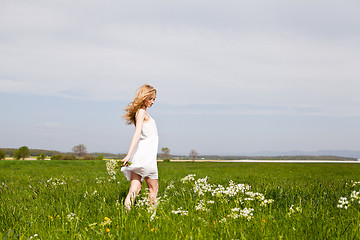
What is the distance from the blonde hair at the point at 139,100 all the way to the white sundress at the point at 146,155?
1.15ft

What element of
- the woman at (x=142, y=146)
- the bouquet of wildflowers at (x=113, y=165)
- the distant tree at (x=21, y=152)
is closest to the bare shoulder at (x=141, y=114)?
the woman at (x=142, y=146)

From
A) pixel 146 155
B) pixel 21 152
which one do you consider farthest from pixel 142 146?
pixel 21 152

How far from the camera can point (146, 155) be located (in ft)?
19.1

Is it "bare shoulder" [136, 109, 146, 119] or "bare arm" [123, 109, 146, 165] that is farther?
"bare shoulder" [136, 109, 146, 119]

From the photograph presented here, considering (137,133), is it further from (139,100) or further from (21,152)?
(21,152)

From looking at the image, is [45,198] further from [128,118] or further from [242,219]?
[242,219]

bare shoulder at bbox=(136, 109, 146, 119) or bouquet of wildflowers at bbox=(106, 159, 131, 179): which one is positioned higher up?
bare shoulder at bbox=(136, 109, 146, 119)

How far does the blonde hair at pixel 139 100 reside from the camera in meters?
5.96

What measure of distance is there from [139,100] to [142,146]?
91 centimetres

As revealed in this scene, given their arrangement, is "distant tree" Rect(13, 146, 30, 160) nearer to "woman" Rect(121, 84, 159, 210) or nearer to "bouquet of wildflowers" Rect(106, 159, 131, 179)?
"woman" Rect(121, 84, 159, 210)

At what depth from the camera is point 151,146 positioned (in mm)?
5949

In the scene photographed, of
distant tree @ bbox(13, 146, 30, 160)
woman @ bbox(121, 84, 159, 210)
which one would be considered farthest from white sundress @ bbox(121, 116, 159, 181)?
distant tree @ bbox(13, 146, 30, 160)

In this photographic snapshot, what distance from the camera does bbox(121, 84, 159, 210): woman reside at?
5.73 m

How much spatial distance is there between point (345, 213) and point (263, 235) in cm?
192
